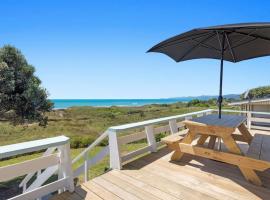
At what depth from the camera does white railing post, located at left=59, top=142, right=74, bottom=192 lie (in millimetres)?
2502

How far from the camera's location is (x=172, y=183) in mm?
2842

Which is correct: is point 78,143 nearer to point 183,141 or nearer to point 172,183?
point 183,141

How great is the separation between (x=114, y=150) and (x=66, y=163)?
3.23 feet

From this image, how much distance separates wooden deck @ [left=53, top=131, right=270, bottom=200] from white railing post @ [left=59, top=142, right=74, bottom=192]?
0.13 metres

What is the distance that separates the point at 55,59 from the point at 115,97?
398 ft

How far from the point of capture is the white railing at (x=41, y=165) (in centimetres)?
200

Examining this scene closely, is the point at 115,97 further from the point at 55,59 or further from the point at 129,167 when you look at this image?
the point at 129,167

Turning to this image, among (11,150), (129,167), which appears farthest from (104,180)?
(11,150)

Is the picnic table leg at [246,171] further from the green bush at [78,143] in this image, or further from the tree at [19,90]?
the green bush at [78,143]

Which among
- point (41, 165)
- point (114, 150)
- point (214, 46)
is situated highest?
point (214, 46)

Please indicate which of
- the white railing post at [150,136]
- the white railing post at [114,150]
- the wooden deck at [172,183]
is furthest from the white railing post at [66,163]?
the white railing post at [150,136]

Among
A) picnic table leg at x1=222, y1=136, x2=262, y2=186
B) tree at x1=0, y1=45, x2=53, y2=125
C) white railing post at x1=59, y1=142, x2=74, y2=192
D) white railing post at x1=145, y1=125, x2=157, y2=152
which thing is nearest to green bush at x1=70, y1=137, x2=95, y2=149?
tree at x1=0, y1=45, x2=53, y2=125

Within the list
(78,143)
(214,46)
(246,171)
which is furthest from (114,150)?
(78,143)

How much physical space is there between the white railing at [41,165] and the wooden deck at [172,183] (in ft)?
0.63
